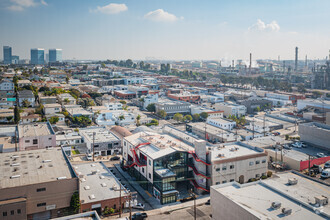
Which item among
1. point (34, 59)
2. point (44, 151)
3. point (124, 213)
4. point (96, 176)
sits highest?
point (34, 59)

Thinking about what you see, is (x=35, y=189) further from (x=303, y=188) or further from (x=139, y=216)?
(x=303, y=188)

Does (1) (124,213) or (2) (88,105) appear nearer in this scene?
(1) (124,213)

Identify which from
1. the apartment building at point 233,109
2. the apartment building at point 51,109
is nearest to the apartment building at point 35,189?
the apartment building at point 51,109

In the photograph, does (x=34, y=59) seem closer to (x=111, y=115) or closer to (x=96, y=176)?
(x=111, y=115)

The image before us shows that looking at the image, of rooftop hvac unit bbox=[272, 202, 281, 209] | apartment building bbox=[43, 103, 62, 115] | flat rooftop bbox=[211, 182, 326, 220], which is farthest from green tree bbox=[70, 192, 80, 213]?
apartment building bbox=[43, 103, 62, 115]

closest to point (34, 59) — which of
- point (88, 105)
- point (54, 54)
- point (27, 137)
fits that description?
point (54, 54)

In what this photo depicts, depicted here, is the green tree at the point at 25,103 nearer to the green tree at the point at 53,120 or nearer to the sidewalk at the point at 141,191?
the green tree at the point at 53,120
